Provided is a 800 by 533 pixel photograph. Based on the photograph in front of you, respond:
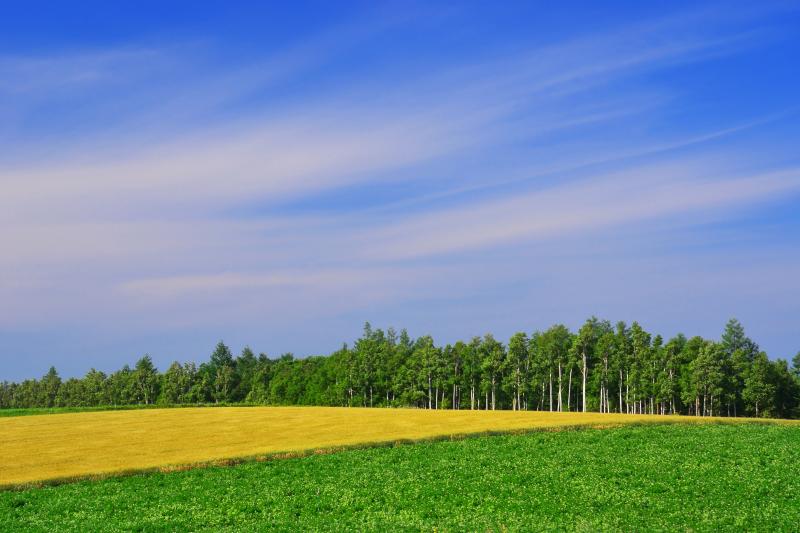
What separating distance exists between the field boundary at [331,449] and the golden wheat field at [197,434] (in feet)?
1.71

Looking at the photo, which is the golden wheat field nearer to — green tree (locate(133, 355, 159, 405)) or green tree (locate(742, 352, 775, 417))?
green tree (locate(742, 352, 775, 417))

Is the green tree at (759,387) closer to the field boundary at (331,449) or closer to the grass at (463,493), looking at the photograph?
the field boundary at (331,449)

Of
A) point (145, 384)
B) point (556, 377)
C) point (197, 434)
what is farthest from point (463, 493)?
point (145, 384)

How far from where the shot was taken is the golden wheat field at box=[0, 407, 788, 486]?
2053 inches

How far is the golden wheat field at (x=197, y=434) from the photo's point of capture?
52156mm

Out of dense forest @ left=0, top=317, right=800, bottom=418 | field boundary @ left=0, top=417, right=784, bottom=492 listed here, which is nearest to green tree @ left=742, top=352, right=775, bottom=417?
dense forest @ left=0, top=317, right=800, bottom=418

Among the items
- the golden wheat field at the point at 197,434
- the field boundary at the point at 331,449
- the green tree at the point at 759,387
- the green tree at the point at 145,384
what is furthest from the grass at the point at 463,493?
the green tree at the point at 145,384

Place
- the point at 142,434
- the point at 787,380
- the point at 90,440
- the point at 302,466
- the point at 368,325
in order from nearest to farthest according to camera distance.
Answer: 1. the point at 302,466
2. the point at 90,440
3. the point at 142,434
4. the point at 787,380
5. the point at 368,325

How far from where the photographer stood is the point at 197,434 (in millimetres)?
70500

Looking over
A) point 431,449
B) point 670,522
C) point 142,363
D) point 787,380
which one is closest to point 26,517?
point 431,449

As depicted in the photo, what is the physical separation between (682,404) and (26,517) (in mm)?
122966

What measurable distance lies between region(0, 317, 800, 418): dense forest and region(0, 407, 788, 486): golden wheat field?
4891 centimetres

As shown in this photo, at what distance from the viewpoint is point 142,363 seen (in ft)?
604

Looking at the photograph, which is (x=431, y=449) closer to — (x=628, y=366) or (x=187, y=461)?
(x=187, y=461)
